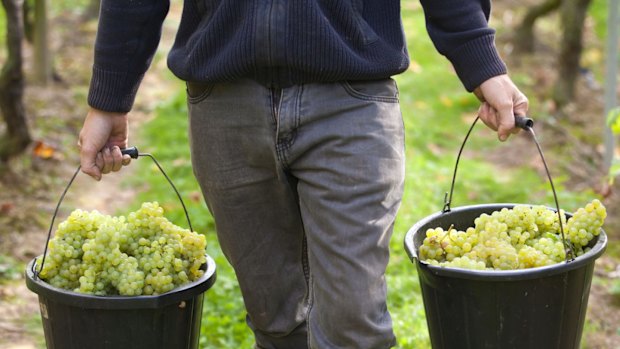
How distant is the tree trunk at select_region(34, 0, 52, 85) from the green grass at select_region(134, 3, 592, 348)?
1140 millimetres

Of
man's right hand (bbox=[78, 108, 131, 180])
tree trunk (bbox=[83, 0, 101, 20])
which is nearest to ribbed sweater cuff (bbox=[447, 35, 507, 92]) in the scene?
man's right hand (bbox=[78, 108, 131, 180])

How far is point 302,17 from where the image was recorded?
264 centimetres

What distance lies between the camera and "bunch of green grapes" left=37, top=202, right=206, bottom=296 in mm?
2666

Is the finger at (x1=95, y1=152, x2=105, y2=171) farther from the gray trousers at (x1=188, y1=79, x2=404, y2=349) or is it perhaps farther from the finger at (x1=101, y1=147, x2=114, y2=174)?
the gray trousers at (x1=188, y1=79, x2=404, y2=349)

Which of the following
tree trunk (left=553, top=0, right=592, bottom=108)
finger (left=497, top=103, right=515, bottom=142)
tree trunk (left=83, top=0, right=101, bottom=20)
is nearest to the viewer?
finger (left=497, top=103, right=515, bottom=142)

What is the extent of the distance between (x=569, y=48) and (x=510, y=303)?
5.97 metres

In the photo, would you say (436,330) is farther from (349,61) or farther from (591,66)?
(591,66)

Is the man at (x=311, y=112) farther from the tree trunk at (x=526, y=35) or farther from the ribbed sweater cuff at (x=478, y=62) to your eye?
the tree trunk at (x=526, y=35)

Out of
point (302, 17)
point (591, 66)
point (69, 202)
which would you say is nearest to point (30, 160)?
point (69, 202)

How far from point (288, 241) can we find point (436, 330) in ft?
1.93

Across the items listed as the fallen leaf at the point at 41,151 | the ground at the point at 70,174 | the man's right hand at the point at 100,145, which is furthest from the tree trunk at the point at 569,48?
the man's right hand at the point at 100,145

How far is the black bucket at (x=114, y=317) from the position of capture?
261cm

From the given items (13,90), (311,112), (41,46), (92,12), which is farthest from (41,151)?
(92,12)

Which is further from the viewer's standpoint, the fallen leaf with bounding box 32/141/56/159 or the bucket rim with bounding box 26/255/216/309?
the fallen leaf with bounding box 32/141/56/159
